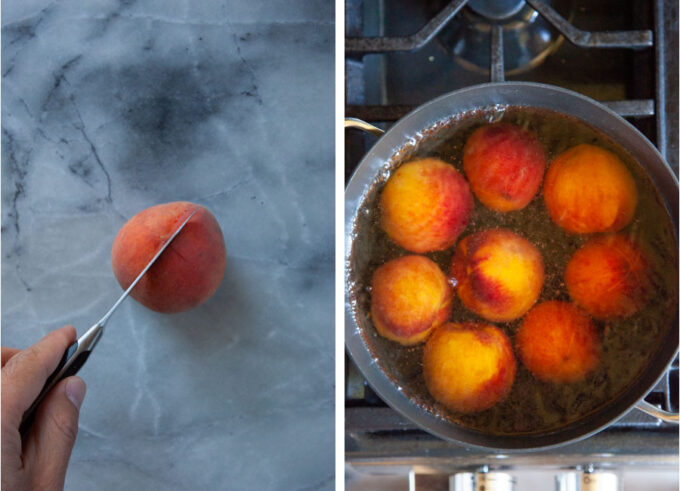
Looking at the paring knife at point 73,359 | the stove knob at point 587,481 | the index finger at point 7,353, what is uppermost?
the paring knife at point 73,359

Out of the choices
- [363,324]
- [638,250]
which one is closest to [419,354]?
[363,324]

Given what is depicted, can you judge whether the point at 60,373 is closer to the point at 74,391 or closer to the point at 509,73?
the point at 74,391

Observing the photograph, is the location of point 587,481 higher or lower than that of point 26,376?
lower

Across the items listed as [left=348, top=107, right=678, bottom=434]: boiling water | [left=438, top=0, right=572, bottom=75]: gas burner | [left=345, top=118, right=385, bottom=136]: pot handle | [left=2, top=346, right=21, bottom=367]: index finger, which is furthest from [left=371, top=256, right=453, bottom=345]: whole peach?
[left=2, top=346, right=21, bottom=367]: index finger

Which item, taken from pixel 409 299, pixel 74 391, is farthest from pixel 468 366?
pixel 74 391

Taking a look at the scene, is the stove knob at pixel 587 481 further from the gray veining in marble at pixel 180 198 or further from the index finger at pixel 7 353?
the index finger at pixel 7 353

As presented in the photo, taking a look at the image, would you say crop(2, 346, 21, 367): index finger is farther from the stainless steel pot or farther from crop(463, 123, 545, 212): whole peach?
crop(463, 123, 545, 212): whole peach

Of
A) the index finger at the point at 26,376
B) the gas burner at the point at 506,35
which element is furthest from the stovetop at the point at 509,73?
the index finger at the point at 26,376

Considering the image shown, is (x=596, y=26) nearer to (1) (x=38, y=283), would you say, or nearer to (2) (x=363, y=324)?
(2) (x=363, y=324)
